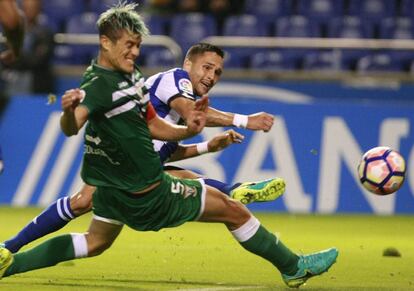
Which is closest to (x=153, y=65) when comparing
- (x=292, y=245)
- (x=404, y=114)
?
(x=404, y=114)

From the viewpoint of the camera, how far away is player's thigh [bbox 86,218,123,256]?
743 cm

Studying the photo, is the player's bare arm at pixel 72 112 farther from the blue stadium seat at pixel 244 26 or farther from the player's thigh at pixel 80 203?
the blue stadium seat at pixel 244 26

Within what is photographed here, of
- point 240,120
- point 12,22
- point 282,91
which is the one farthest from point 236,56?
point 12,22

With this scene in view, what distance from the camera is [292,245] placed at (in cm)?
1132

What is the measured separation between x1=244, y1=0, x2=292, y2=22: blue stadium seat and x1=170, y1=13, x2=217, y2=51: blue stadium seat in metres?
0.75

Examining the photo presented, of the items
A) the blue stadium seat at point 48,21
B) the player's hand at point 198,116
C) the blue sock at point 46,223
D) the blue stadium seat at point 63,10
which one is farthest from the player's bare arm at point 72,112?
the blue stadium seat at point 63,10

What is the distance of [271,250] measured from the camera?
745cm

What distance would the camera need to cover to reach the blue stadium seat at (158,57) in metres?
17.2

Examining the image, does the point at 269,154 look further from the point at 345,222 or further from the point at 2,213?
the point at 2,213

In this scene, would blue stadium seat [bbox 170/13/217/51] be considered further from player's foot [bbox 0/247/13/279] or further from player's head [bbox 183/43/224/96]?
player's foot [bbox 0/247/13/279]

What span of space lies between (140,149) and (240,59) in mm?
10425

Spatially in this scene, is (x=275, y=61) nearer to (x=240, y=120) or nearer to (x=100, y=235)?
(x=240, y=120)

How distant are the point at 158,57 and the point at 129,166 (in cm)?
1026

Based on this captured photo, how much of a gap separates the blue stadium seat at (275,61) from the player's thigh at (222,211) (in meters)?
9.96
